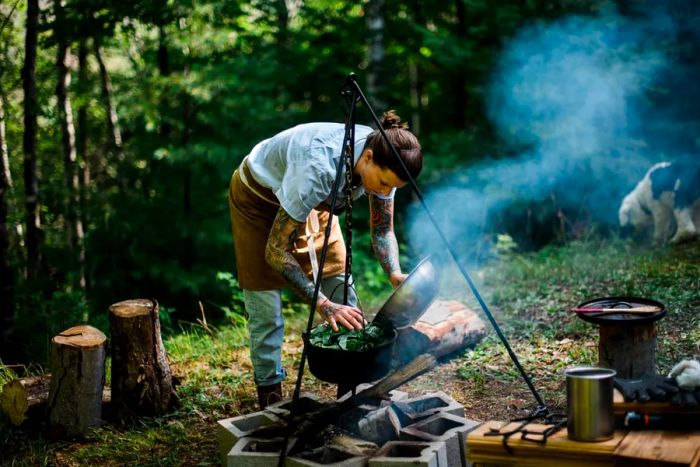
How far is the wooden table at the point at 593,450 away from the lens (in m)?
2.41

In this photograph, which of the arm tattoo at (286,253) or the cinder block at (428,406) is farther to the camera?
the cinder block at (428,406)

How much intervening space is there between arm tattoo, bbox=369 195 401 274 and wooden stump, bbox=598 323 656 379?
1248mm

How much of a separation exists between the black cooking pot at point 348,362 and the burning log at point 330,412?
0.26 meters

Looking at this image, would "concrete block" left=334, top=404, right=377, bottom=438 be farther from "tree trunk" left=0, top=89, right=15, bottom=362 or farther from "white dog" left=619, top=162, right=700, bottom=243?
"white dog" left=619, top=162, right=700, bottom=243

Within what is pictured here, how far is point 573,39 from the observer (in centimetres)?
760

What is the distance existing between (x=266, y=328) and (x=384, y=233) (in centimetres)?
93

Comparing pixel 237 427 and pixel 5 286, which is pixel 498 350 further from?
pixel 5 286

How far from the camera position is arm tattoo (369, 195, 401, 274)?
3.91m

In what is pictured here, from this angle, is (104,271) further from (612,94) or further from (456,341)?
(612,94)

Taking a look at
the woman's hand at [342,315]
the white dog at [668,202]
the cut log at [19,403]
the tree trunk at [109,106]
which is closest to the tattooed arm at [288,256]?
the woman's hand at [342,315]

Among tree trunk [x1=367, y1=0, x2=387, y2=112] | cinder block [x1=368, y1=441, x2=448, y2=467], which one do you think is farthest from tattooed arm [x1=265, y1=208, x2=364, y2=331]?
tree trunk [x1=367, y1=0, x2=387, y2=112]

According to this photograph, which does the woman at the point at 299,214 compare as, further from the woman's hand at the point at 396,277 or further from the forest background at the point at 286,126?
the forest background at the point at 286,126

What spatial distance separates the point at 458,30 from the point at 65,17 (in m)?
5.83

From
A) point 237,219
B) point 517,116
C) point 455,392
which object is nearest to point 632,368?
point 455,392
